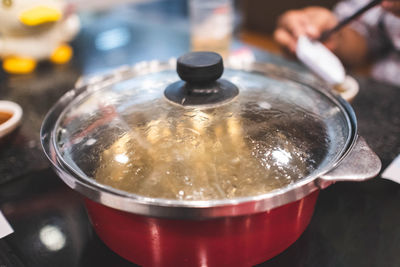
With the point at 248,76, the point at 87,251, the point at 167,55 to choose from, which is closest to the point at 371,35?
the point at 167,55

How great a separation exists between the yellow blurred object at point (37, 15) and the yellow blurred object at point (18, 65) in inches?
7.4

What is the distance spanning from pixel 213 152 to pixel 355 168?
9.6 inches

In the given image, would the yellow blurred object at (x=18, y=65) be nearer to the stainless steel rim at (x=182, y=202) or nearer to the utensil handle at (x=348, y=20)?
the stainless steel rim at (x=182, y=202)

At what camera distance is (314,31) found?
52.1 inches

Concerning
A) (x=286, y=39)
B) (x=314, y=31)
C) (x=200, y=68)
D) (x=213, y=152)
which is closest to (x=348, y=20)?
(x=314, y=31)

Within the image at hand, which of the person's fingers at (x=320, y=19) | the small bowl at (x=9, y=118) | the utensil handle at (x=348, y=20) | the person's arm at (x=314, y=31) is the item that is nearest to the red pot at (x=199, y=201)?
the small bowl at (x=9, y=118)

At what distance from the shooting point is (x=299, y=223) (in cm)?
71

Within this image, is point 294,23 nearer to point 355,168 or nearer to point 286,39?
point 286,39

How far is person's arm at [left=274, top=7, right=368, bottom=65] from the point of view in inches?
60.4

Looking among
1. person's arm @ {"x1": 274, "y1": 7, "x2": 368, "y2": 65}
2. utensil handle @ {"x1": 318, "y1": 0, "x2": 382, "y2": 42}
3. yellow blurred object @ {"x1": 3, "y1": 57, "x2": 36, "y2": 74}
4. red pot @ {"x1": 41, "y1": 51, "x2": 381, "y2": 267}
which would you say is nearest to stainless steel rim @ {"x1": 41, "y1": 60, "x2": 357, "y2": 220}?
red pot @ {"x1": 41, "y1": 51, "x2": 381, "y2": 267}

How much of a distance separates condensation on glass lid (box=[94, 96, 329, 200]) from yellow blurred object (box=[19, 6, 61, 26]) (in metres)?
0.95

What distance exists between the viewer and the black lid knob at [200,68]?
739 mm

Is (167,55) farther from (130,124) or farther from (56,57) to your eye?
(130,124)

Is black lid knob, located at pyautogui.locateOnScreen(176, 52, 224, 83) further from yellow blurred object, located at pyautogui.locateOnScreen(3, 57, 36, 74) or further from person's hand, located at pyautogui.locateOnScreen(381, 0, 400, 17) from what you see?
yellow blurred object, located at pyautogui.locateOnScreen(3, 57, 36, 74)
